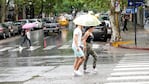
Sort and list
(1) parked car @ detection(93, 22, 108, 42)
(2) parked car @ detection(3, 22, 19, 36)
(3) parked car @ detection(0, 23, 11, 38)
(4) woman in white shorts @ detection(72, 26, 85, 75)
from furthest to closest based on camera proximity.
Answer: (2) parked car @ detection(3, 22, 19, 36)
(3) parked car @ detection(0, 23, 11, 38)
(1) parked car @ detection(93, 22, 108, 42)
(4) woman in white shorts @ detection(72, 26, 85, 75)

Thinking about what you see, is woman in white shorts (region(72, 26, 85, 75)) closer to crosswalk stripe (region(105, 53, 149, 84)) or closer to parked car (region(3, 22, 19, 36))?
crosswalk stripe (region(105, 53, 149, 84))

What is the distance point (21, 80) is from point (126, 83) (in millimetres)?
3466

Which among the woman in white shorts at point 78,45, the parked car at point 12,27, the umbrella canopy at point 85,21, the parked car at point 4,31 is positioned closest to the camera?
the woman in white shorts at point 78,45

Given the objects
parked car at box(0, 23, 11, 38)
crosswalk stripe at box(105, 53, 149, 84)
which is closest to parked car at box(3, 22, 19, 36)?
parked car at box(0, 23, 11, 38)

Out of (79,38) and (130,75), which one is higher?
(79,38)

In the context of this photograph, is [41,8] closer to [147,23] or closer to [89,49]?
[147,23]

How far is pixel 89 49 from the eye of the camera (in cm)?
1474

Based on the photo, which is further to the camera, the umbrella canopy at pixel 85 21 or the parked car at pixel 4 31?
the parked car at pixel 4 31

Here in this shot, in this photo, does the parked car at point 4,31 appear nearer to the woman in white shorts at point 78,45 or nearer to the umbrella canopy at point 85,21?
the umbrella canopy at point 85,21

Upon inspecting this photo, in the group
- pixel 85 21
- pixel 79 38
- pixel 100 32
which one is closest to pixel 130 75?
pixel 79 38

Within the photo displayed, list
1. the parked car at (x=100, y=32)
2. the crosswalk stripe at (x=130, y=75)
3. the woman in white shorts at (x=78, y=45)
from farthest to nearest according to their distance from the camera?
1. the parked car at (x=100, y=32)
2. the woman in white shorts at (x=78, y=45)
3. the crosswalk stripe at (x=130, y=75)

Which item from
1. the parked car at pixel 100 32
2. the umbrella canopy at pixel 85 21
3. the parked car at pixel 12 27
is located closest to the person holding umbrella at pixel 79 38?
the umbrella canopy at pixel 85 21

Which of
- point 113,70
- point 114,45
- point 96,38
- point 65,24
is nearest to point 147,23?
point 65,24

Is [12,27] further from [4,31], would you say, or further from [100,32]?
[100,32]
